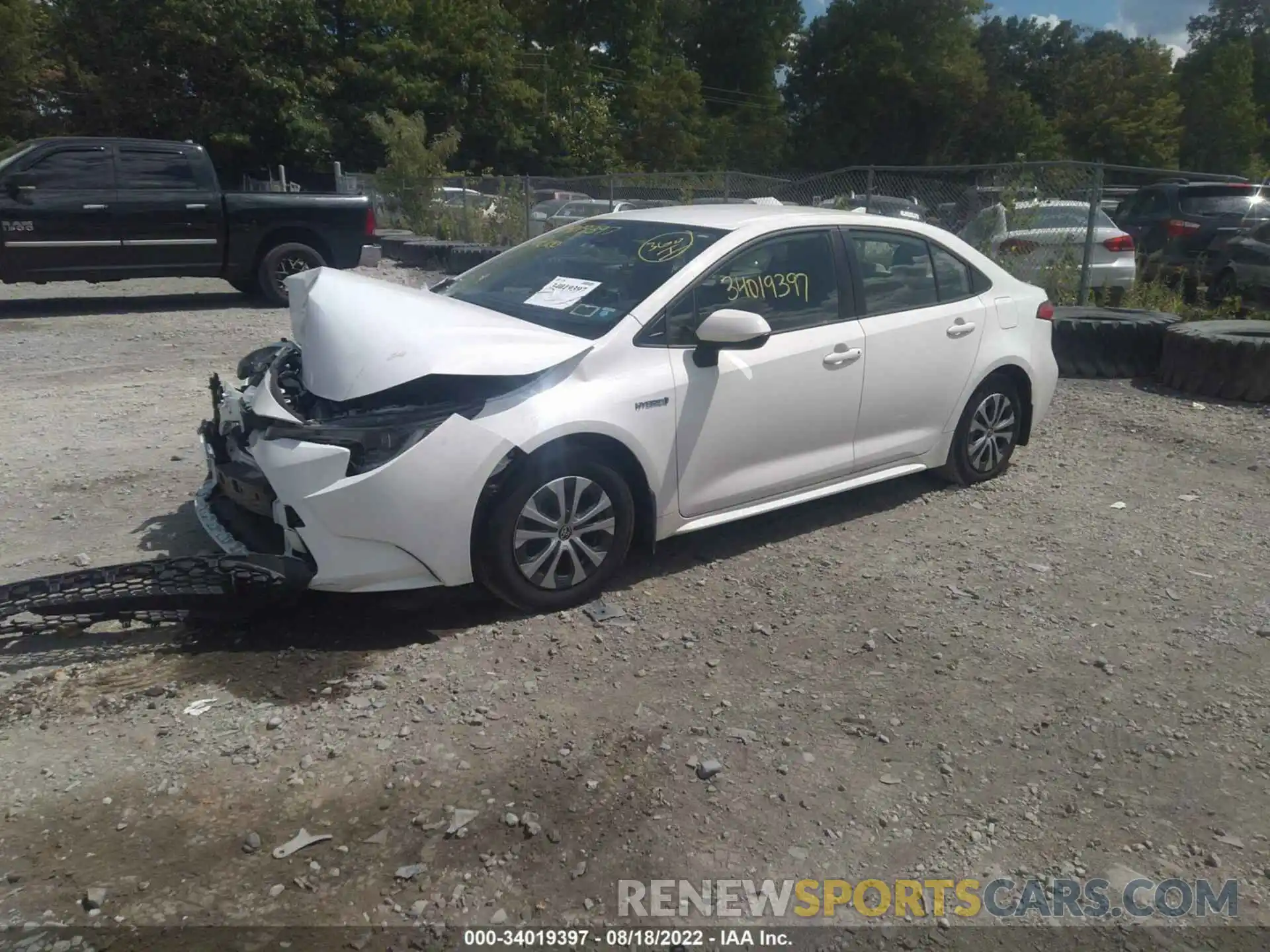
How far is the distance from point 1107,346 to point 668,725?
704 cm

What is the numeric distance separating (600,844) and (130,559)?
117 inches

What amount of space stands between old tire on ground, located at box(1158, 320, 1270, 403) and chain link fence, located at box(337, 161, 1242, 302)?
182 cm

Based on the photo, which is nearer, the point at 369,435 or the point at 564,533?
the point at 369,435

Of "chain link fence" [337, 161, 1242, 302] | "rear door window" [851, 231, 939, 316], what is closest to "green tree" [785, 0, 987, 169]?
"chain link fence" [337, 161, 1242, 302]

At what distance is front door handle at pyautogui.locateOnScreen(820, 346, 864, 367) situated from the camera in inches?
197

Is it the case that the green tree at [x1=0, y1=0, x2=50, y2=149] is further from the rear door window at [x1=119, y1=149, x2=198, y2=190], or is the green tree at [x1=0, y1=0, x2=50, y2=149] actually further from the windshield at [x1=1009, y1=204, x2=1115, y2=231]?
the windshield at [x1=1009, y1=204, x2=1115, y2=231]

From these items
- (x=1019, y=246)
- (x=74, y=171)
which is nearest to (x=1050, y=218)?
(x=1019, y=246)

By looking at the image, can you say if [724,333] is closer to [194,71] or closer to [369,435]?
[369,435]

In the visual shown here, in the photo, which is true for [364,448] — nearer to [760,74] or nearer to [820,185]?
[820,185]

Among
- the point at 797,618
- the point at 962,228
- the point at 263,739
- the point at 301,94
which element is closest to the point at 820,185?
the point at 962,228

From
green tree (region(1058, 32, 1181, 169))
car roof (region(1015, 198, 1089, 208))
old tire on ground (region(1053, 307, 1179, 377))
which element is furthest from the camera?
green tree (region(1058, 32, 1181, 169))

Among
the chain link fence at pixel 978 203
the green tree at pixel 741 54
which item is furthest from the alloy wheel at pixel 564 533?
the green tree at pixel 741 54

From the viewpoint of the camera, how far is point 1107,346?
9.05 metres

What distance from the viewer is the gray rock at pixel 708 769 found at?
329 centimetres
